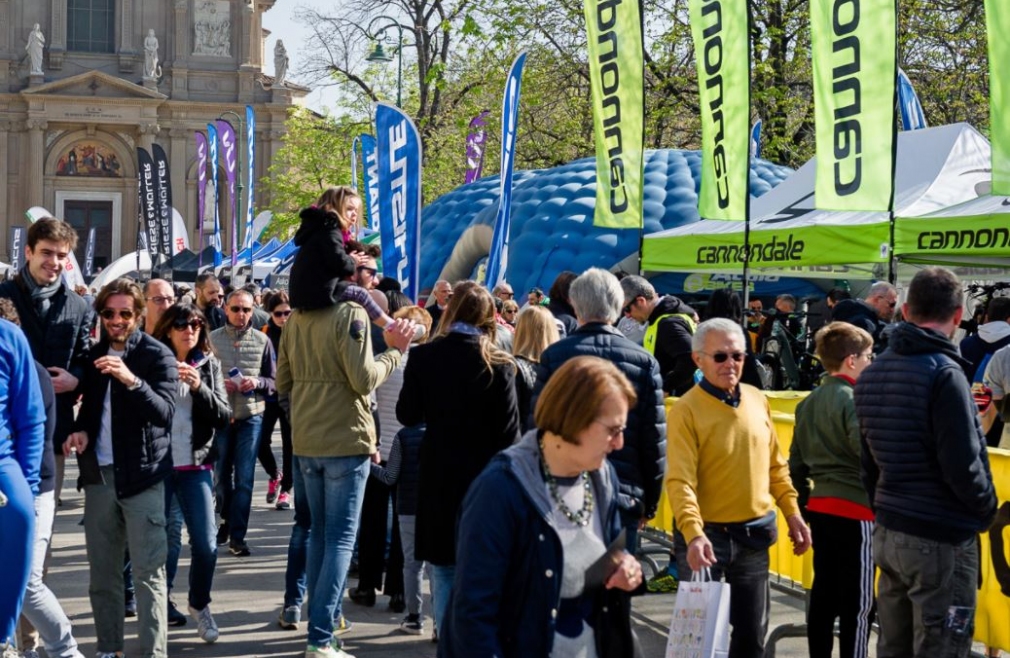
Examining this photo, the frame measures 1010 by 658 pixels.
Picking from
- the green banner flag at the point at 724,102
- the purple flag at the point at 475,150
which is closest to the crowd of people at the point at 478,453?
the green banner flag at the point at 724,102

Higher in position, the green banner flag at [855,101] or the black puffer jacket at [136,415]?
the green banner flag at [855,101]

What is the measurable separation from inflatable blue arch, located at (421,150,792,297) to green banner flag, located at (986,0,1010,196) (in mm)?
13119

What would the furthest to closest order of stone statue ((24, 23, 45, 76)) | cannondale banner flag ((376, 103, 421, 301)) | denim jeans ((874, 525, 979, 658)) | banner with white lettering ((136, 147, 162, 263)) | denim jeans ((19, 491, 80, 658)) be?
stone statue ((24, 23, 45, 76)), banner with white lettering ((136, 147, 162, 263)), cannondale banner flag ((376, 103, 421, 301)), denim jeans ((19, 491, 80, 658)), denim jeans ((874, 525, 979, 658))

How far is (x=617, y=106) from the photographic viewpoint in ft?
38.4

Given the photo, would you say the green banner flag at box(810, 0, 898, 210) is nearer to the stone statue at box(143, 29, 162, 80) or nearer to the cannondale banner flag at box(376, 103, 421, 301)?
the cannondale banner flag at box(376, 103, 421, 301)

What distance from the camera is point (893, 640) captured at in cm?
543

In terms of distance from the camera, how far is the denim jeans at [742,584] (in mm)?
5363

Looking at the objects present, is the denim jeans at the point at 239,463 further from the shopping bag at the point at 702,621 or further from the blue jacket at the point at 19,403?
the shopping bag at the point at 702,621

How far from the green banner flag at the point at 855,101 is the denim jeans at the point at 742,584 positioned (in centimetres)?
438

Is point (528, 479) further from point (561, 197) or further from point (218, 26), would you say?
point (218, 26)

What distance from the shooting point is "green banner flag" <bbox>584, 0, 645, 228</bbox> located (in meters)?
11.6

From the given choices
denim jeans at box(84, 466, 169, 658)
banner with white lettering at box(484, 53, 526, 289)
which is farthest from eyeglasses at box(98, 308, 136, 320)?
banner with white lettering at box(484, 53, 526, 289)

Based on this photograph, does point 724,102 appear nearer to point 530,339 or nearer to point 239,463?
point 239,463

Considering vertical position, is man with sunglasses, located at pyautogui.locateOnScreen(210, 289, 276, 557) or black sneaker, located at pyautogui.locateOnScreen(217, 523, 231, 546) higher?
man with sunglasses, located at pyautogui.locateOnScreen(210, 289, 276, 557)
